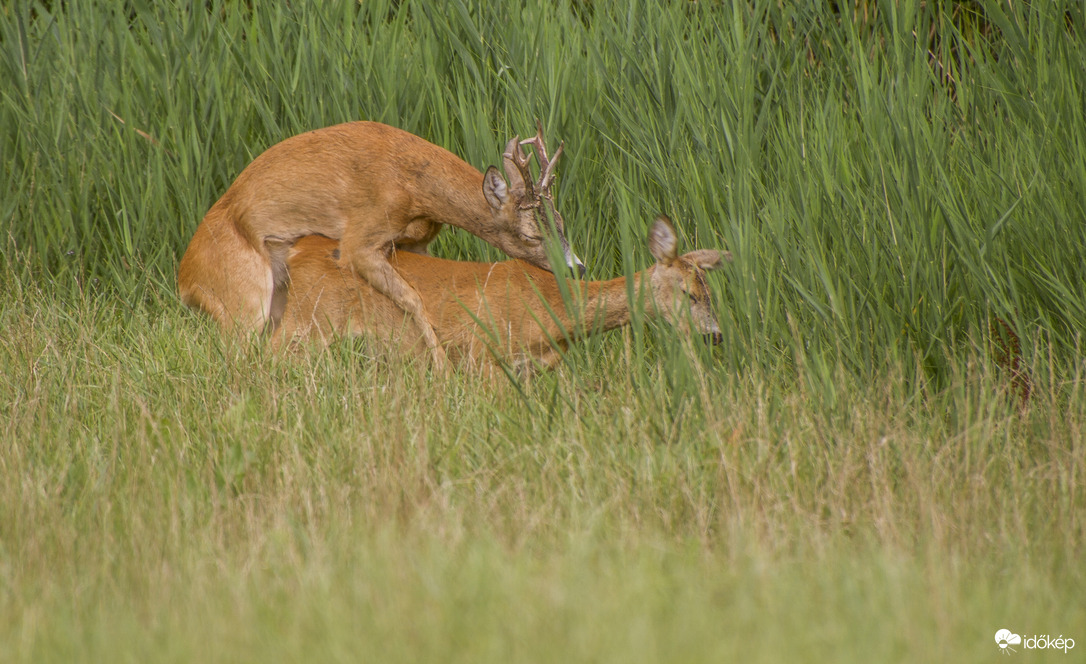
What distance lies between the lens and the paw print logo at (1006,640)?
2369 mm

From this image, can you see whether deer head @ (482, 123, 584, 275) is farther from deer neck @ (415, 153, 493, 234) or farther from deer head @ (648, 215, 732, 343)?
deer head @ (648, 215, 732, 343)

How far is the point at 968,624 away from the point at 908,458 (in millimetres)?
984

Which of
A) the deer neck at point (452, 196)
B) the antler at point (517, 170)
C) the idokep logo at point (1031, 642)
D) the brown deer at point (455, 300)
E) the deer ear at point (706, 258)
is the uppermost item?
the antler at point (517, 170)

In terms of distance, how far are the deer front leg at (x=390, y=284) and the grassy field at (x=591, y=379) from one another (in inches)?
22.4

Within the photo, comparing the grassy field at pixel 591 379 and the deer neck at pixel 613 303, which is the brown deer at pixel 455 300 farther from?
the grassy field at pixel 591 379

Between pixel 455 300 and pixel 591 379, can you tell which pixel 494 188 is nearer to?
pixel 455 300

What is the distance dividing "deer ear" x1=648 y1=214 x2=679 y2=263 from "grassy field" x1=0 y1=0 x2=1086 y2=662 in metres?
0.13

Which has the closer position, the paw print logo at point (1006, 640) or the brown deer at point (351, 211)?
the paw print logo at point (1006, 640)

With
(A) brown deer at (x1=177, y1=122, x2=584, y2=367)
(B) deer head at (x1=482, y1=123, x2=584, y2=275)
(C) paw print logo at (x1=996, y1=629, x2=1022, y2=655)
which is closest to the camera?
(C) paw print logo at (x1=996, y1=629, x2=1022, y2=655)

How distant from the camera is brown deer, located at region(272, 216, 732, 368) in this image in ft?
16.4

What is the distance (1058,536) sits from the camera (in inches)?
117

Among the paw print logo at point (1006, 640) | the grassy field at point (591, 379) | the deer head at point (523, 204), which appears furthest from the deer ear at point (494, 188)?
the paw print logo at point (1006, 640)

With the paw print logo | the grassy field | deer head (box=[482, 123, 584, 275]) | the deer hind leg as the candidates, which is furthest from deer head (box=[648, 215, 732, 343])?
the paw print logo

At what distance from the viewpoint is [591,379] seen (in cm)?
420
